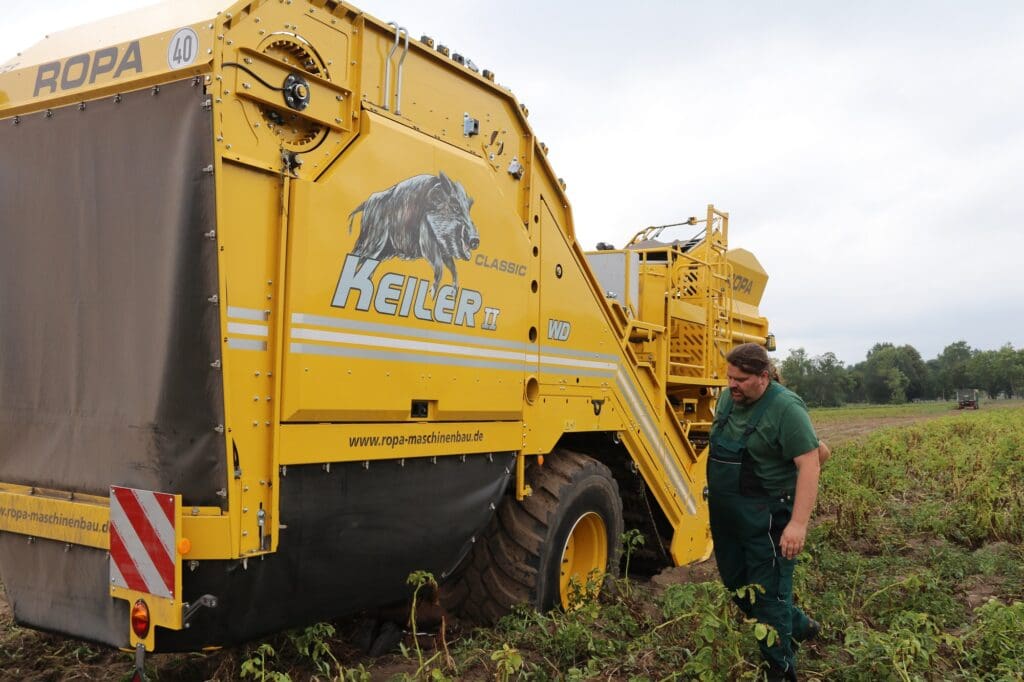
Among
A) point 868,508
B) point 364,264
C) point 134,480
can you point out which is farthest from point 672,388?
point 134,480

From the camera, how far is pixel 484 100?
4746 millimetres

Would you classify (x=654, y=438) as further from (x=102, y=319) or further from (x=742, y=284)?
(x=102, y=319)

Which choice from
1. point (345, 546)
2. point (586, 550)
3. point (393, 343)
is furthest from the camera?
point (586, 550)

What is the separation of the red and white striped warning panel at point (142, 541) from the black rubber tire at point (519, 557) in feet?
7.01

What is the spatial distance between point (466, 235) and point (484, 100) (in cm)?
89

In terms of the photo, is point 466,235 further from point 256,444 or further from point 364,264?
point 256,444

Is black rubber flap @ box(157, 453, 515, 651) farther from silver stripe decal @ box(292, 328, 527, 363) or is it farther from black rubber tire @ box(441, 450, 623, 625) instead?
silver stripe decal @ box(292, 328, 527, 363)

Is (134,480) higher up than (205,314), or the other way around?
(205,314)

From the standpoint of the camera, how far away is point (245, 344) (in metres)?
3.25

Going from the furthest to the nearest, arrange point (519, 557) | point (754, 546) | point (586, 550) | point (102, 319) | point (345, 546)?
point (586, 550), point (519, 557), point (754, 546), point (345, 546), point (102, 319)

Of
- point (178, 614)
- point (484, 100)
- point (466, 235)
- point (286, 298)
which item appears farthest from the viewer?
point (484, 100)

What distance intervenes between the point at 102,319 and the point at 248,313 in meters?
0.73

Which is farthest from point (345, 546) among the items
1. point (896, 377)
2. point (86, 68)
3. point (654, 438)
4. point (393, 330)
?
point (896, 377)

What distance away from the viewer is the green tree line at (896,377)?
7981 cm
